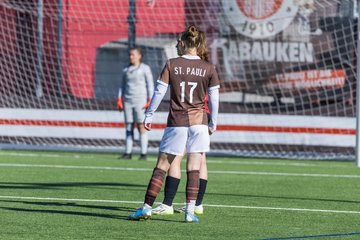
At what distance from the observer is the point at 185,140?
10539mm

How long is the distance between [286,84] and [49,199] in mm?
10926

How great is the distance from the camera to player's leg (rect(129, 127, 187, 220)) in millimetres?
10438

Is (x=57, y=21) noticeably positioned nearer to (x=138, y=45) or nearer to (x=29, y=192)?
(x=138, y=45)

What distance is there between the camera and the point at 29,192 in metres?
13.1

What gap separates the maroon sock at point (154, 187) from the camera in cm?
1050

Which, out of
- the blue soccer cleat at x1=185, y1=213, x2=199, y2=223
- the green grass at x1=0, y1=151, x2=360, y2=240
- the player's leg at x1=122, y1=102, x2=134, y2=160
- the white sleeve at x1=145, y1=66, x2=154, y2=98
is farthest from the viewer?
the player's leg at x1=122, y1=102, x2=134, y2=160

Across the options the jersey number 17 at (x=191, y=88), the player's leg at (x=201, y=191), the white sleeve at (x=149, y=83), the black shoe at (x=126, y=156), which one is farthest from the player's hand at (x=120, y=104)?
the jersey number 17 at (x=191, y=88)

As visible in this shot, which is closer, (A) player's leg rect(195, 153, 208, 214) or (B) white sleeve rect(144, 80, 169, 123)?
(B) white sleeve rect(144, 80, 169, 123)

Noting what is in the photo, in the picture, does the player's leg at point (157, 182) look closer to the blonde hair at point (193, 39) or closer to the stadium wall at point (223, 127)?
the blonde hair at point (193, 39)

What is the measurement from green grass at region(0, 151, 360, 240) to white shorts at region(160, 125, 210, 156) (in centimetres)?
66

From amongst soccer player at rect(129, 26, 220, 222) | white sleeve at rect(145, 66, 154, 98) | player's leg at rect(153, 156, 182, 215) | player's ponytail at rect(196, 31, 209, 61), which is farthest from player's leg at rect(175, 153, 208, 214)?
white sleeve at rect(145, 66, 154, 98)

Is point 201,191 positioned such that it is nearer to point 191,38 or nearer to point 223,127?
point 191,38

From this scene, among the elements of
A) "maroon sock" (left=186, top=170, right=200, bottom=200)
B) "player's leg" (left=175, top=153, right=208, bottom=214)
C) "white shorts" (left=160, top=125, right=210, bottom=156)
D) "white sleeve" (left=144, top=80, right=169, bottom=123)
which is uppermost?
"white sleeve" (left=144, top=80, right=169, bottom=123)

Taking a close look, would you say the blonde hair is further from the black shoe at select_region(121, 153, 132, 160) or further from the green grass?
the black shoe at select_region(121, 153, 132, 160)
